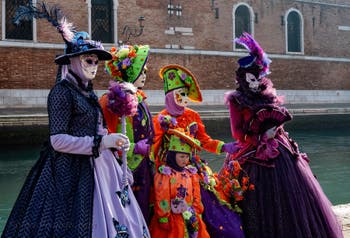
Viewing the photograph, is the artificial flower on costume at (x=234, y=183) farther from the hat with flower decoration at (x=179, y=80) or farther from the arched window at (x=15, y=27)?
the arched window at (x=15, y=27)

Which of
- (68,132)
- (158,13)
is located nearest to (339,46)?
(158,13)

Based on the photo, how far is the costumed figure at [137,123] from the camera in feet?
9.45

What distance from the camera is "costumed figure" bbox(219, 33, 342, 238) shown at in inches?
119

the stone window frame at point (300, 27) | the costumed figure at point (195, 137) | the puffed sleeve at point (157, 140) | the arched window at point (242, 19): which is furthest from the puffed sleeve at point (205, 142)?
the stone window frame at point (300, 27)

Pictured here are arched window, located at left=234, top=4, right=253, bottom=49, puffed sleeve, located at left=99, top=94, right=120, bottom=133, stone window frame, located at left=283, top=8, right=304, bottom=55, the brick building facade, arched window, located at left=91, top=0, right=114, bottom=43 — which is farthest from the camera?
stone window frame, located at left=283, top=8, right=304, bottom=55

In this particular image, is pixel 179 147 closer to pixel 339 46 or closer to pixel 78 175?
pixel 78 175

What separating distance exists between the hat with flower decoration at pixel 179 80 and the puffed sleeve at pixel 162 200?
2.21 ft

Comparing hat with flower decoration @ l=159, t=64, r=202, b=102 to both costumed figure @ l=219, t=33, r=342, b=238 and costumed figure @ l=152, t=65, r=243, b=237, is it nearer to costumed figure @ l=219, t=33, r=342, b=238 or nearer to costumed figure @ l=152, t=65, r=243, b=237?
costumed figure @ l=152, t=65, r=243, b=237

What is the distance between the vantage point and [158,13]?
55.4 ft

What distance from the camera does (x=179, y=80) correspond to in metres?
3.19

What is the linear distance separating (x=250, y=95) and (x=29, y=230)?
6.19 ft

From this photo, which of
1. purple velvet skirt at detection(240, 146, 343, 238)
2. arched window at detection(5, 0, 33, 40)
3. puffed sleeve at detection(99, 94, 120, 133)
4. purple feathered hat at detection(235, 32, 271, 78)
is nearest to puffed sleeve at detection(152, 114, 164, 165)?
puffed sleeve at detection(99, 94, 120, 133)

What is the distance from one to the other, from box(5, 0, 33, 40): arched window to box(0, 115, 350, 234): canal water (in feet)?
16.2

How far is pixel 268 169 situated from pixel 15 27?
1338 cm
